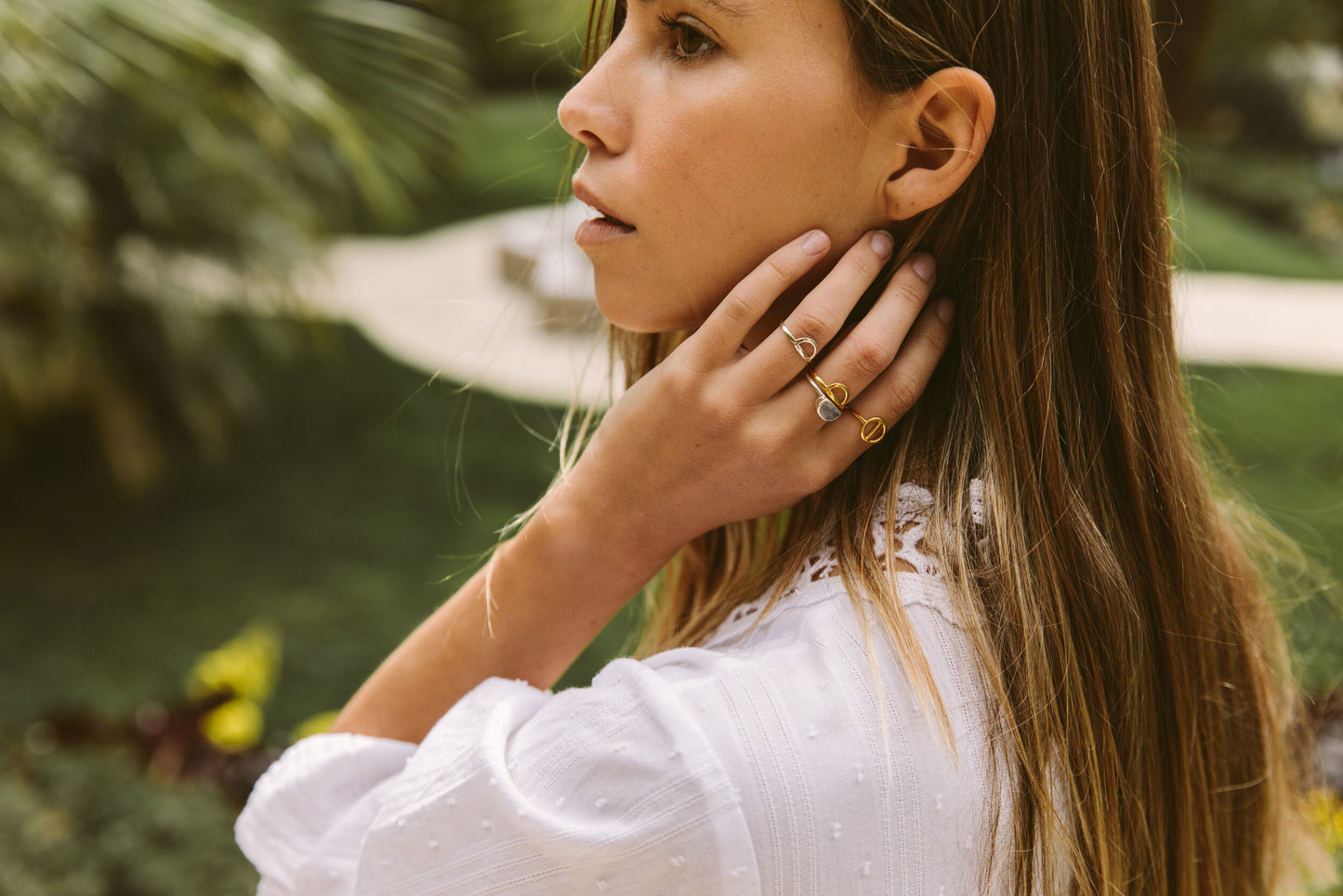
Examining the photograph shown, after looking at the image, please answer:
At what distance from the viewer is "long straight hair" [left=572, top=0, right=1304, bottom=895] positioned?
116 centimetres

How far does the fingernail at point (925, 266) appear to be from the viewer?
1.28 meters

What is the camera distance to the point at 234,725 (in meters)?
3.79

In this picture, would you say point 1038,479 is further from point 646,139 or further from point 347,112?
point 347,112

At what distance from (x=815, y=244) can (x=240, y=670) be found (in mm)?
3340

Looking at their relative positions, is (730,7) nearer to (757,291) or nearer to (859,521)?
(757,291)

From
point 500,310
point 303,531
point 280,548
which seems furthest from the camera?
point 500,310

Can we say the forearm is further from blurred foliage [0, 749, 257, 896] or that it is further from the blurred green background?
blurred foliage [0, 749, 257, 896]

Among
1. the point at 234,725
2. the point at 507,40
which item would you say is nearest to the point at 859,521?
the point at 234,725

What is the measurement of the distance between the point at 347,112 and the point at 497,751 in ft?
8.96

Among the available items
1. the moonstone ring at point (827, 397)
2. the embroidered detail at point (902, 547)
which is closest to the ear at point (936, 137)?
the moonstone ring at point (827, 397)

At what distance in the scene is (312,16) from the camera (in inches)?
132

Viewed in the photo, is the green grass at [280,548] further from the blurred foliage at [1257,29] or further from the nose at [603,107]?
the blurred foliage at [1257,29]

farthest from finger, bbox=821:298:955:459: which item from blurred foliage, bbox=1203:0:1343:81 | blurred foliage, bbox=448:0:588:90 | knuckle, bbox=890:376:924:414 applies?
blurred foliage, bbox=1203:0:1343:81

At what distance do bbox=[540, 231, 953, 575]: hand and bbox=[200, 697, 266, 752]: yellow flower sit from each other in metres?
2.89
